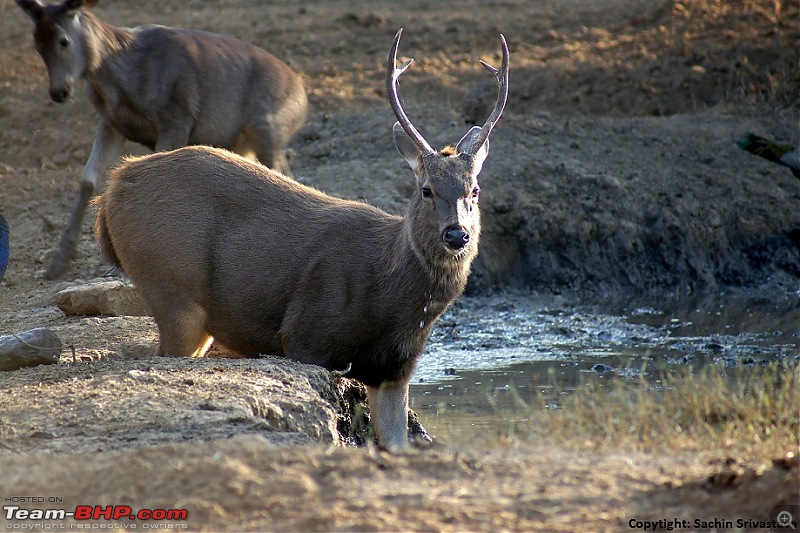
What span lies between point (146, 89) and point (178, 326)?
3.94 m

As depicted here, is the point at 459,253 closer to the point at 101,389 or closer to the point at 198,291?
the point at 198,291

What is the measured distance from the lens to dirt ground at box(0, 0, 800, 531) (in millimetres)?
4570

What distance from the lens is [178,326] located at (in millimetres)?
7496

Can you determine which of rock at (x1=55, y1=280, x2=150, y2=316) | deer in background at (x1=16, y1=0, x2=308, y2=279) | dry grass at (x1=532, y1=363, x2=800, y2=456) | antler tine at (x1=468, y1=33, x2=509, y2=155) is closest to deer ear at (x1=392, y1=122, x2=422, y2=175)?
antler tine at (x1=468, y1=33, x2=509, y2=155)

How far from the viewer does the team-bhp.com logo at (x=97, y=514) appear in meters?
4.37

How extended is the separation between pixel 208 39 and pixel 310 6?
918 cm

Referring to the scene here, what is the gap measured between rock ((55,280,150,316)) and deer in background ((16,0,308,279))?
174 centimetres

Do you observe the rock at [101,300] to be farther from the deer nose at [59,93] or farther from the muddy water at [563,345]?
the muddy water at [563,345]

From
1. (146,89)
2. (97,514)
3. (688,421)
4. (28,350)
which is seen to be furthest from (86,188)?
(97,514)

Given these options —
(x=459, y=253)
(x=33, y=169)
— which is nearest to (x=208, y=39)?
(x=33, y=169)

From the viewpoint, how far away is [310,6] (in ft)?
66.4

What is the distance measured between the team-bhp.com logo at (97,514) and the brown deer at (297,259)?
112 inches

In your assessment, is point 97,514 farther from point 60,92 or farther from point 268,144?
point 268,144

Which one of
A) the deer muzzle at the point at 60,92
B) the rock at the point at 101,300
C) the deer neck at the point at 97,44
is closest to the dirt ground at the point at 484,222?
the rock at the point at 101,300
